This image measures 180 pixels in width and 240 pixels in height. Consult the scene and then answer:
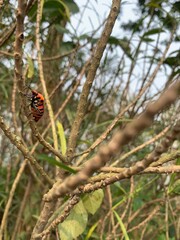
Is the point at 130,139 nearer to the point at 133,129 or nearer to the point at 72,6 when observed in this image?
the point at 133,129

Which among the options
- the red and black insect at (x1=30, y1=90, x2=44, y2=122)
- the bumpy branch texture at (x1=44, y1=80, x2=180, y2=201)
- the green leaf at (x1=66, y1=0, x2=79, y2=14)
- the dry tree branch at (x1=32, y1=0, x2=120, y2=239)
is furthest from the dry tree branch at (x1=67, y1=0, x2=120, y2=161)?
the green leaf at (x1=66, y1=0, x2=79, y2=14)

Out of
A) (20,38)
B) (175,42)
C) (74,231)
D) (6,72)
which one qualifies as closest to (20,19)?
(20,38)

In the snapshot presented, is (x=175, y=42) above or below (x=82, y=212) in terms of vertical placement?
above

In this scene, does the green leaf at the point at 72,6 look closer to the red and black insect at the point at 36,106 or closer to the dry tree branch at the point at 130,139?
the red and black insect at the point at 36,106

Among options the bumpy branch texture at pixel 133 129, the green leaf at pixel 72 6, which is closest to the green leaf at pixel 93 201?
the bumpy branch texture at pixel 133 129

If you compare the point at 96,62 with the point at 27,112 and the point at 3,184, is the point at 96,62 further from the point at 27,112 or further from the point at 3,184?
the point at 3,184

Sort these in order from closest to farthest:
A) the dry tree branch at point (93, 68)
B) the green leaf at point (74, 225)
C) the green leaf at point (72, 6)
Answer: the dry tree branch at point (93, 68)
the green leaf at point (74, 225)
the green leaf at point (72, 6)
